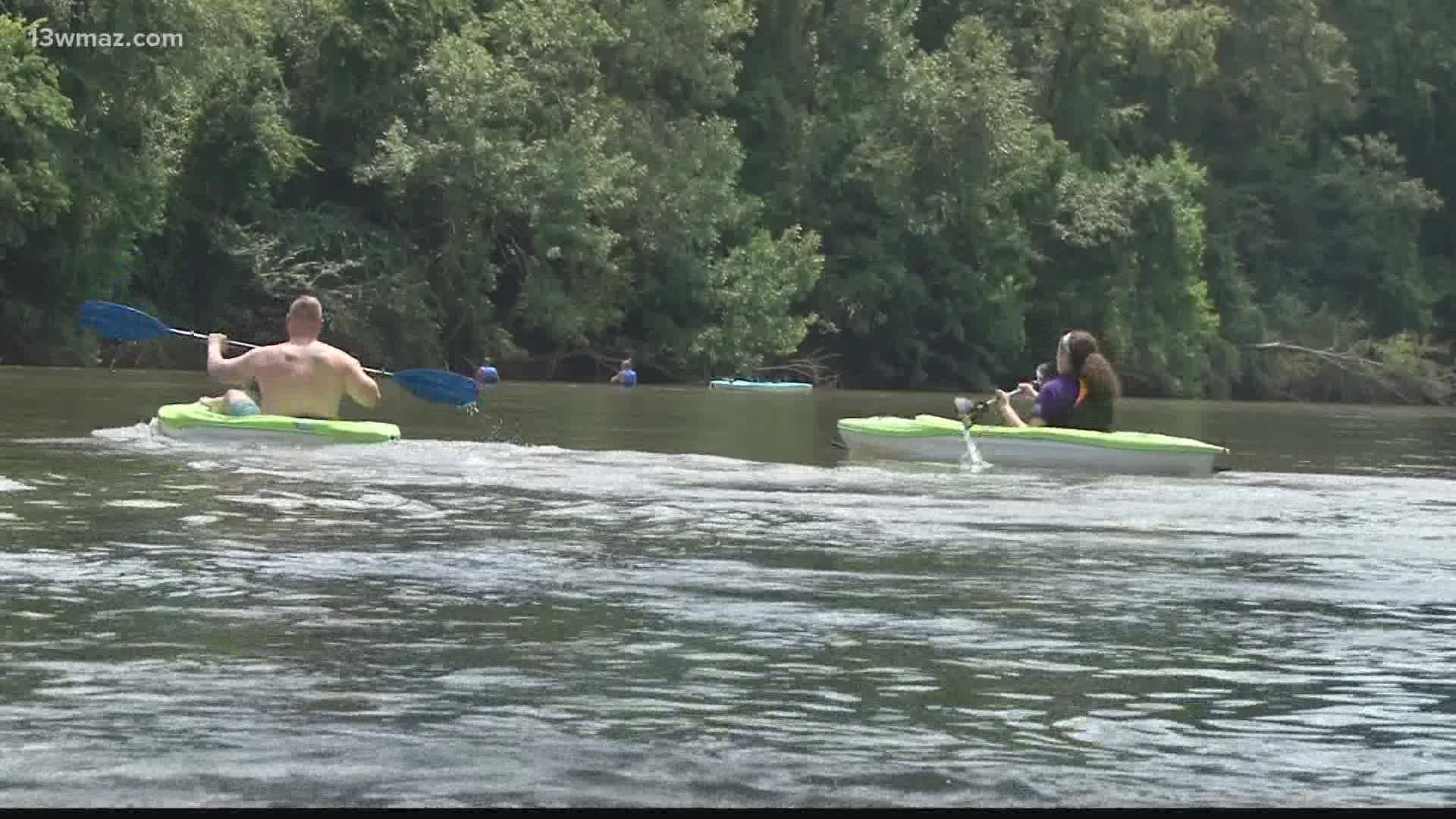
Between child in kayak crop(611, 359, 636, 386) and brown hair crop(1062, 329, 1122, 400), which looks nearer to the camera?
brown hair crop(1062, 329, 1122, 400)

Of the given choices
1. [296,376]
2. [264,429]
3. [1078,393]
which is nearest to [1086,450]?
[1078,393]

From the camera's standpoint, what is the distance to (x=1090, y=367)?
2172 cm

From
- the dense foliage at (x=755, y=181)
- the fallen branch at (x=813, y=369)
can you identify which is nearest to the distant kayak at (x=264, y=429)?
the dense foliage at (x=755, y=181)

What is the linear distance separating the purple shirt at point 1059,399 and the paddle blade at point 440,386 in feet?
13.8

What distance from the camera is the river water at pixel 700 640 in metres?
7.00

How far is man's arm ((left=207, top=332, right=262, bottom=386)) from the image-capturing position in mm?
19875

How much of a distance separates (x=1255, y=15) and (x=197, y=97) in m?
30.8

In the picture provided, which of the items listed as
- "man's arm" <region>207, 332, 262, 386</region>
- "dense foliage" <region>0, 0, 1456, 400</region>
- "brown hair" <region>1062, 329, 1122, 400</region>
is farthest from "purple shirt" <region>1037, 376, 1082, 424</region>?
"dense foliage" <region>0, 0, 1456, 400</region>

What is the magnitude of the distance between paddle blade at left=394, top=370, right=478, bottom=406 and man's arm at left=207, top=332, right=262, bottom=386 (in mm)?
1709

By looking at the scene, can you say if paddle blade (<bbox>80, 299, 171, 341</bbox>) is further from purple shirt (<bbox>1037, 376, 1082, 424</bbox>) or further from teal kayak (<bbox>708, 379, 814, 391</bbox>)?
teal kayak (<bbox>708, 379, 814, 391</bbox>)

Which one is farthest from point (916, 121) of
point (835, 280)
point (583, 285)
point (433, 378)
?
point (433, 378)

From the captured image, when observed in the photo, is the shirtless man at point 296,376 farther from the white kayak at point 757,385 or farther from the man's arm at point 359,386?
the white kayak at point 757,385

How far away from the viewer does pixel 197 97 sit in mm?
47344

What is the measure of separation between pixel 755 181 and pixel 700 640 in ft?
164
